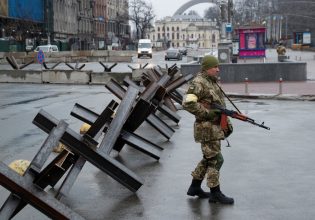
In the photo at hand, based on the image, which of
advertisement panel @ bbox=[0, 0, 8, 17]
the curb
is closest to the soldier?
the curb

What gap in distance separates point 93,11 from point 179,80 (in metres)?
105

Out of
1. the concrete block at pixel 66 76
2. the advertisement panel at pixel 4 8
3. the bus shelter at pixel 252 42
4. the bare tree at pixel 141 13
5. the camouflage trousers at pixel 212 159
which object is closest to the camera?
the camouflage trousers at pixel 212 159

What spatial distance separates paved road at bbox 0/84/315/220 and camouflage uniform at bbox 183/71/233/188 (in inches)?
20.3

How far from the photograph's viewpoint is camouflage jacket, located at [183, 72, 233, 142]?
6.87 meters

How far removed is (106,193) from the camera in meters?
7.68

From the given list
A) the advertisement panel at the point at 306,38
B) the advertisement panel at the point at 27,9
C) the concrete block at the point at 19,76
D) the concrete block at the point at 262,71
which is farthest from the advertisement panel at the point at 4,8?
the concrete block at the point at 262,71

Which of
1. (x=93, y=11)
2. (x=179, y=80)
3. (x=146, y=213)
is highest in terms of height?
(x=93, y=11)

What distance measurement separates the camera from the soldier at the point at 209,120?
6902mm

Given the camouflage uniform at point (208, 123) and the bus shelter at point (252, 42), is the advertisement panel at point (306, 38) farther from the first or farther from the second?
the camouflage uniform at point (208, 123)

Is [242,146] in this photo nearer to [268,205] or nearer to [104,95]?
[268,205]

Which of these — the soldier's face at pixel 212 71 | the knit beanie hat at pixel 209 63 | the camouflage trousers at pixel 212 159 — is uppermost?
the knit beanie hat at pixel 209 63

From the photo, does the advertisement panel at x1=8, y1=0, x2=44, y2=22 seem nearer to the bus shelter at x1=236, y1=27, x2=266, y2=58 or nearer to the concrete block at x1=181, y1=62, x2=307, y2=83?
the bus shelter at x1=236, y1=27, x2=266, y2=58

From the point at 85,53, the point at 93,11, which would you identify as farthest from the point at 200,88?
the point at 93,11

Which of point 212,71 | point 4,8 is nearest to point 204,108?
point 212,71
